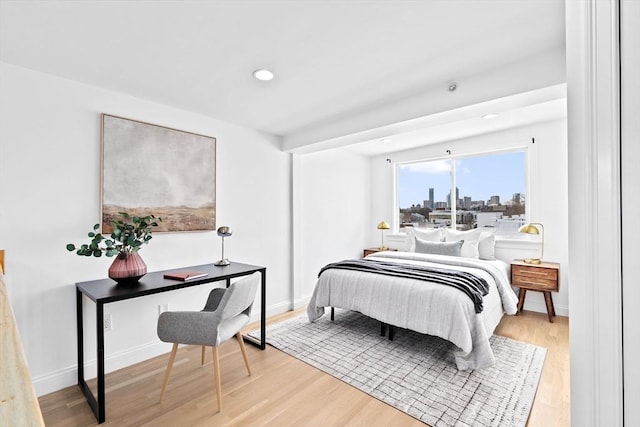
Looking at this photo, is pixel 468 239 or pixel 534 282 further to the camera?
pixel 468 239

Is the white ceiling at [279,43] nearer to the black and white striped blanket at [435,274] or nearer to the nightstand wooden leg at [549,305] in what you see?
the black and white striped blanket at [435,274]

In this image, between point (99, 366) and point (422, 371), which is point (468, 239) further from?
point (99, 366)

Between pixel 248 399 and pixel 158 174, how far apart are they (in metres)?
2.06

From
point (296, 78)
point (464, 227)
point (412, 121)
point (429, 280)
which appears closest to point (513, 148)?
point (464, 227)

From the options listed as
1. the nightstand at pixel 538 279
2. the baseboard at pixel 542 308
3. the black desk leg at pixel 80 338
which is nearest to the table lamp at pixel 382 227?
the nightstand at pixel 538 279

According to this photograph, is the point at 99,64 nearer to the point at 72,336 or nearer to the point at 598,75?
the point at 72,336

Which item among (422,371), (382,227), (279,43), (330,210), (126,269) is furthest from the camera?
(382,227)

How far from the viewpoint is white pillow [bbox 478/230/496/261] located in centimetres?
402

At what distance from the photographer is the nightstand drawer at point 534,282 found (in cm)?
344

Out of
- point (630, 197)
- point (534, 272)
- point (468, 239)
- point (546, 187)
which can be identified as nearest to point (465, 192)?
point (468, 239)

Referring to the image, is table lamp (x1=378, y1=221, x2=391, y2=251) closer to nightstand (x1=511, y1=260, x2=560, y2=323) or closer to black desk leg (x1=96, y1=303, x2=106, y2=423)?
nightstand (x1=511, y1=260, x2=560, y2=323)

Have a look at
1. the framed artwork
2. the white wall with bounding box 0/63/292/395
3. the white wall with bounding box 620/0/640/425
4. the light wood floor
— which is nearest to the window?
the light wood floor

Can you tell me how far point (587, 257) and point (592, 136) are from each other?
0.82ft

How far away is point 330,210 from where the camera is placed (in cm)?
481
